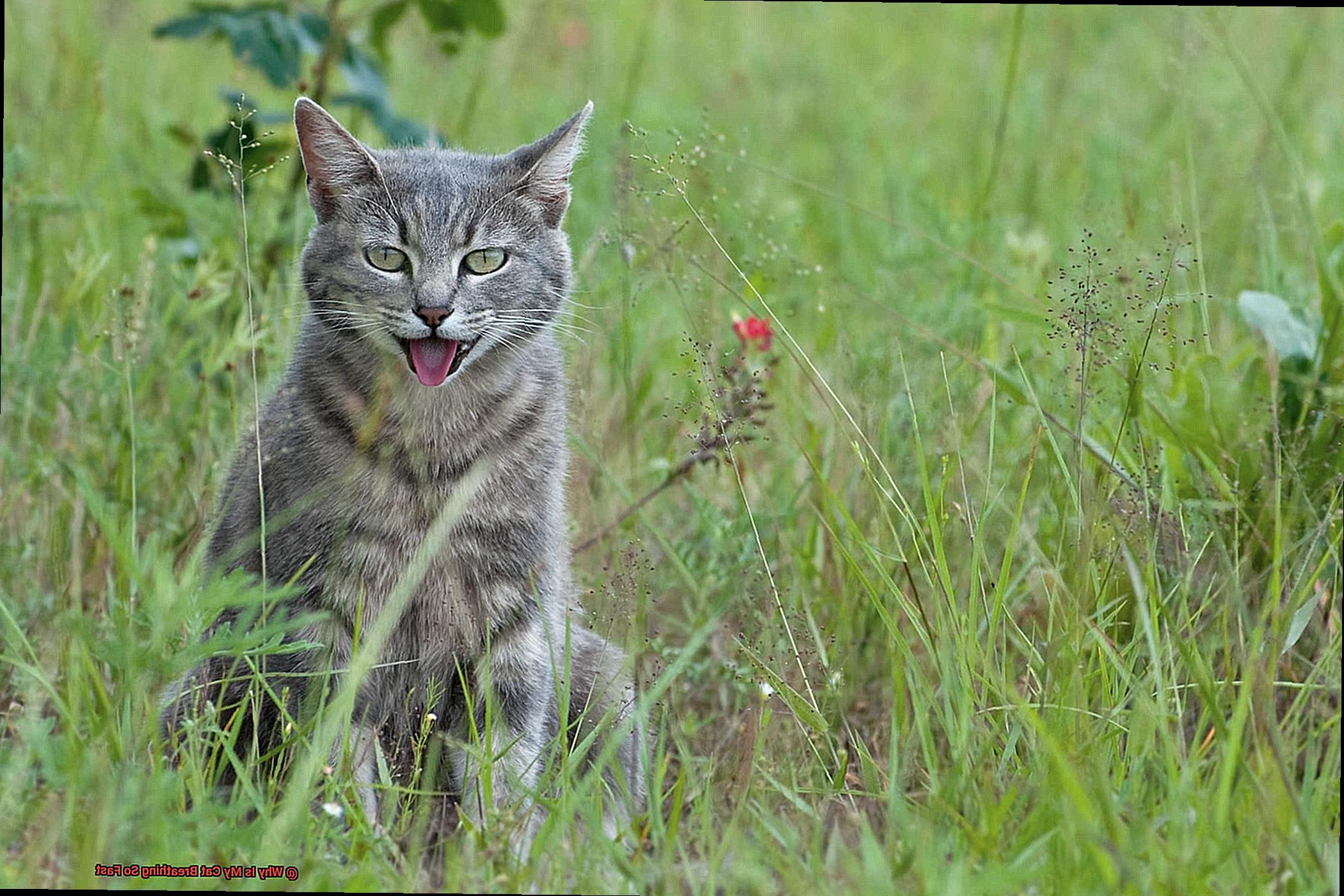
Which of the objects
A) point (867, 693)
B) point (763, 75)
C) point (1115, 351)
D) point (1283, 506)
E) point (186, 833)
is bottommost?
point (867, 693)

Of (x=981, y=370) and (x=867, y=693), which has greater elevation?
(x=981, y=370)

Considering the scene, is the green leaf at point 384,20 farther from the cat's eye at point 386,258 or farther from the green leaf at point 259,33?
the cat's eye at point 386,258

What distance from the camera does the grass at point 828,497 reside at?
6.89 feet

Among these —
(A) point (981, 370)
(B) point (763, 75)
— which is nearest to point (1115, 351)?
(A) point (981, 370)

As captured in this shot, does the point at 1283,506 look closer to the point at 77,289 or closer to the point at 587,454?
the point at 587,454

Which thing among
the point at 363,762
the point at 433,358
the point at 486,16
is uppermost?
the point at 486,16

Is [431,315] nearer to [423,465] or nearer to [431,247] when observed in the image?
[431,247]

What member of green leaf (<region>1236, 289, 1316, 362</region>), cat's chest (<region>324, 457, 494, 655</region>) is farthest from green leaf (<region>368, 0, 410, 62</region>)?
green leaf (<region>1236, 289, 1316, 362</region>)

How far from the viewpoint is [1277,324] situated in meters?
3.22

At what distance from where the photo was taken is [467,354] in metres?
2.84

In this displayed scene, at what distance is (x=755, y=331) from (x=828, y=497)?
0.64 metres

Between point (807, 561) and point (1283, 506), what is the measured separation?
100 centimetres

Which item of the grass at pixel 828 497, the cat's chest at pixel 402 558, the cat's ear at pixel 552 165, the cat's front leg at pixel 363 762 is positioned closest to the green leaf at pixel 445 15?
the grass at pixel 828 497

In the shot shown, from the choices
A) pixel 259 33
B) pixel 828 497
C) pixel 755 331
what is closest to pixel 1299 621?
pixel 828 497
